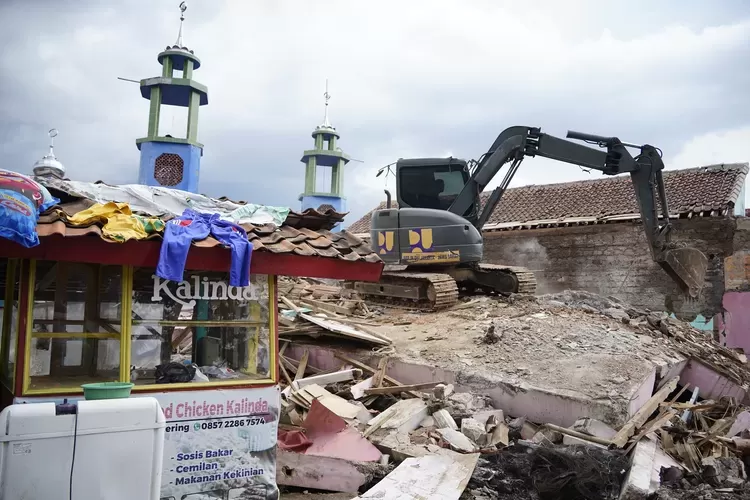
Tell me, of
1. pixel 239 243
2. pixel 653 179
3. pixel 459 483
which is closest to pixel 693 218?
pixel 653 179

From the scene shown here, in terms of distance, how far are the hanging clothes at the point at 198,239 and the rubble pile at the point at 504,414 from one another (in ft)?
7.75

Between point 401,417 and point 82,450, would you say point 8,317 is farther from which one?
point 401,417

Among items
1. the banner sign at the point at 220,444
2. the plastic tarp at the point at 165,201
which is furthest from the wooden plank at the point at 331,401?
the plastic tarp at the point at 165,201

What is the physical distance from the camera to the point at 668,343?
10.1 metres

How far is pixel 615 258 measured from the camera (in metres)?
19.3

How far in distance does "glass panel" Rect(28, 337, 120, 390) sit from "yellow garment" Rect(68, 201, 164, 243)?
942 millimetres

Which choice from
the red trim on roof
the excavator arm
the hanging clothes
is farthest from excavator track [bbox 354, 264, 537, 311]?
the hanging clothes

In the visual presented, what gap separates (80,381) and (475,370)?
214 inches

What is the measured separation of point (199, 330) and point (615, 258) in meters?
17.1

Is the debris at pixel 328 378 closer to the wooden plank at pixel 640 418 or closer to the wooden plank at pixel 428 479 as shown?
the wooden plank at pixel 428 479

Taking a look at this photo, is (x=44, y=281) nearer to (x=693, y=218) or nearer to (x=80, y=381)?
(x=80, y=381)

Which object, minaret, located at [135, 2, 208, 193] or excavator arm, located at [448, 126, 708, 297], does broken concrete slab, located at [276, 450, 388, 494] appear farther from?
minaret, located at [135, 2, 208, 193]

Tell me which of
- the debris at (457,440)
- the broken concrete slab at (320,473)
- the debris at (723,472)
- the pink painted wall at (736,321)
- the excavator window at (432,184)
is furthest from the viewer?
the pink painted wall at (736,321)

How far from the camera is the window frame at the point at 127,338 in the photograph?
4152 millimetres
